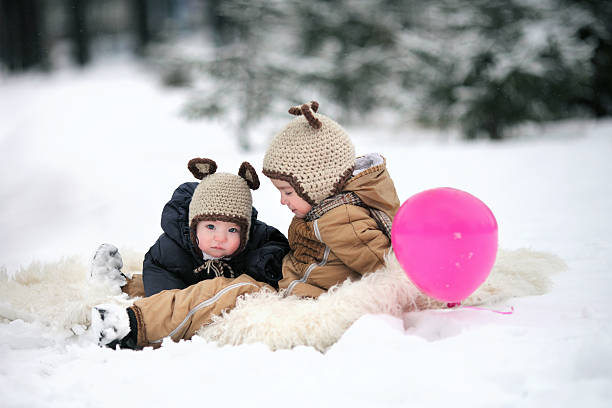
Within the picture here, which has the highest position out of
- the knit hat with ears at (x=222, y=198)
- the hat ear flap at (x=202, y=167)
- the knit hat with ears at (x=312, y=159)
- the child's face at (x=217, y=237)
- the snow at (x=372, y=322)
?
the knit hat with ears at (x=312, y=159)

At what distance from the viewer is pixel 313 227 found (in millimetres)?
2146

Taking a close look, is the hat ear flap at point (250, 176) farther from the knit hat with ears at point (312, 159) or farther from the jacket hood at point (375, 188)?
the jacket hood at point (375, 188)

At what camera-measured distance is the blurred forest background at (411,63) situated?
7.75 meters

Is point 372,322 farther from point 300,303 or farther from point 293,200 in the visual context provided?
point 293,200

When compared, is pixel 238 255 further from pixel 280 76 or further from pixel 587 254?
pixel 280 76

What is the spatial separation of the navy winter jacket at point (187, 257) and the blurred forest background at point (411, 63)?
512 centimetres

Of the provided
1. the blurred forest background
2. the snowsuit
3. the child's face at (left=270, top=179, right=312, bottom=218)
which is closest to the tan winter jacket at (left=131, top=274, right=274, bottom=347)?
the snowsuit

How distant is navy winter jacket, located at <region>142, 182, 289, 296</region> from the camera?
95.3 inches

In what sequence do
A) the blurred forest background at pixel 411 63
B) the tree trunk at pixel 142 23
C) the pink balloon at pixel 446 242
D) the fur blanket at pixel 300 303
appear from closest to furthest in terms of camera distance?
the pink balloon at pixel 446 242
the fur blanket at pixel 300 303
the blurred forest background at pixel 411 63
the tree trunk at pixel 142 23

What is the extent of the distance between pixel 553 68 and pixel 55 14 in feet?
58.7

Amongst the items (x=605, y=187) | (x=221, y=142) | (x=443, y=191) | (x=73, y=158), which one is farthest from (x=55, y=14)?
(x=443, y=191)

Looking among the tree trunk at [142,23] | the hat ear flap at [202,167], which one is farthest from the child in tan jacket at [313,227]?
the tree trunk at [142,23]

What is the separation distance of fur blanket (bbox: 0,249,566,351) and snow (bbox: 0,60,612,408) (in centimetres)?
6

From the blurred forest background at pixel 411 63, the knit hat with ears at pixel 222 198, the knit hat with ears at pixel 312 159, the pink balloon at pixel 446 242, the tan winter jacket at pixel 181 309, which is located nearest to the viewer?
the pink balloon at pixel 446 242
